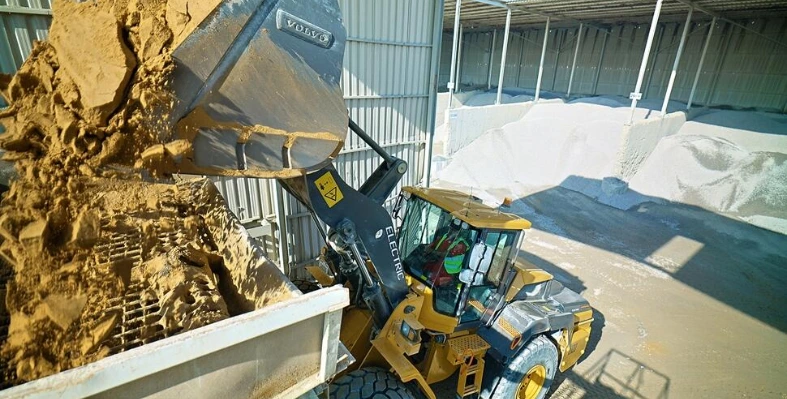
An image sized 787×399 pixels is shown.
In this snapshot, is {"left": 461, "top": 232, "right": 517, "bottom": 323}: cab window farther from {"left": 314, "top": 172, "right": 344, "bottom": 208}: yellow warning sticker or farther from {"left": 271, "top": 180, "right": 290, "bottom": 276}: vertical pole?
{"left": 271, "top": 180, "right": 290, "bottom": 276}: vertical pole

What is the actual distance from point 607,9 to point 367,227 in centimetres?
1850

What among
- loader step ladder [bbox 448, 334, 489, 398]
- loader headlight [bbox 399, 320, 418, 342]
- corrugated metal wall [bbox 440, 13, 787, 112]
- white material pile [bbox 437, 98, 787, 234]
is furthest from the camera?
corrugated metal wall [bbox 440, 13, 787, 112]

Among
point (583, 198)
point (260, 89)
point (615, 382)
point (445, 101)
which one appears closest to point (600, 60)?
point (445, 101)

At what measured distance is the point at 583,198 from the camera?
476 inches

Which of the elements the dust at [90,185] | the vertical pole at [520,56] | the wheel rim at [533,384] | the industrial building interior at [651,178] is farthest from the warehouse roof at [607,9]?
the dust at [90,185]

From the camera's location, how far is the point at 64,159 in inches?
63.5

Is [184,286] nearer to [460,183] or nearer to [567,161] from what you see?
[460,183]

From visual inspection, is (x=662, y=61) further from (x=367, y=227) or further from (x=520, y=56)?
(x=367, y=227)

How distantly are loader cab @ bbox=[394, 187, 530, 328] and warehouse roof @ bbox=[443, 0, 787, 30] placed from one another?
39.3 feet

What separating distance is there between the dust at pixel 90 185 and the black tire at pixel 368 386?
1610 mm

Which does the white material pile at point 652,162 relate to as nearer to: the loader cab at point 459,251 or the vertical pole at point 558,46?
the loader cab at point 459,251

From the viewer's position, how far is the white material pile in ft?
38.0

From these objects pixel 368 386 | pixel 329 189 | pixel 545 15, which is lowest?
pixel 368 386

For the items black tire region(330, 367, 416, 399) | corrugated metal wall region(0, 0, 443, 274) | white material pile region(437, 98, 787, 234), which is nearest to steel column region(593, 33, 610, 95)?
white material pile region(437, 98, 787, 234)
